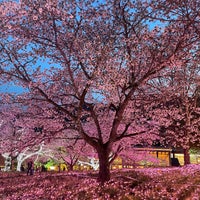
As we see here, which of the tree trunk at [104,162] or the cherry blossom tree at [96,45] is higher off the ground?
the cherry blossom tree at [96,45]

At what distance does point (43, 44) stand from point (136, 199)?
317 inches

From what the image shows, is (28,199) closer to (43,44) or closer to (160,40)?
(43,44)

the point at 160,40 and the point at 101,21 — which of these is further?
the point at 101,21

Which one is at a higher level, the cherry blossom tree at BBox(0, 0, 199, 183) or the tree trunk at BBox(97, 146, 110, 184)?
the cherry blossom tree at BBox(0, 0, 199, 183)

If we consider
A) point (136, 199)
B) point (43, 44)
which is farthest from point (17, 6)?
point (136, 199)

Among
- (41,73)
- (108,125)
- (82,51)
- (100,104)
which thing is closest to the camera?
(82,51)

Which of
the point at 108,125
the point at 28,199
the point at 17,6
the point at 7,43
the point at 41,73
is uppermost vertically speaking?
the point at 17,6

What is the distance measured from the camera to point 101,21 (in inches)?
509

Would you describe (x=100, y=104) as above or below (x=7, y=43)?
below

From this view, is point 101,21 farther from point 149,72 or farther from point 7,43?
point 7,43

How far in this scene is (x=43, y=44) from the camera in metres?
12.5

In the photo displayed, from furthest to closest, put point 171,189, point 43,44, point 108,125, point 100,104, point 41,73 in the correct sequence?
point 108,125
point 100,104
point 41,73
point 43,44
point 171,189

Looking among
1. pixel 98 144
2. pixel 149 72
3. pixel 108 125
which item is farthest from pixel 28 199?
pixel 108 125

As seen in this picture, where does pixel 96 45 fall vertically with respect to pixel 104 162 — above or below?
above
